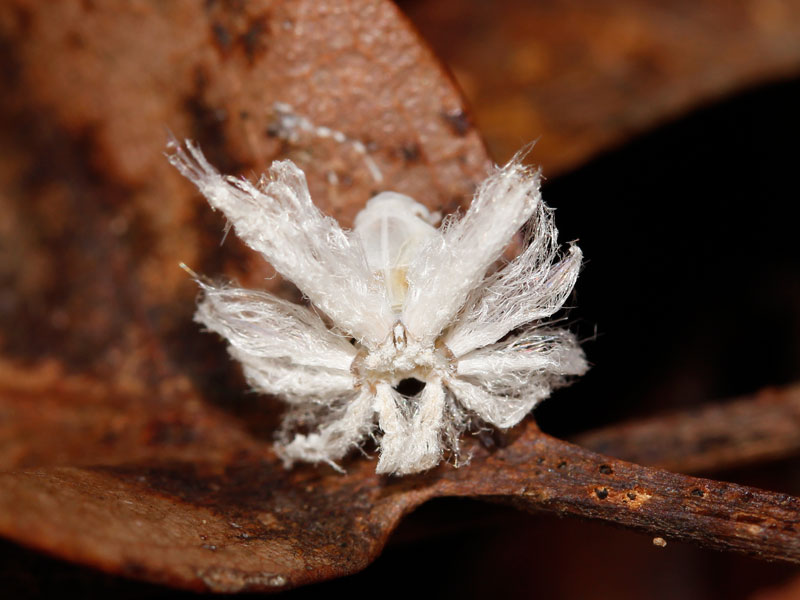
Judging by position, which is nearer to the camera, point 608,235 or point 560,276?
point 560,276

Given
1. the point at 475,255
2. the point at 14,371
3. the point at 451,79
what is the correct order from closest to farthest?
the point at 475,255 → the point at 451,79 → the point at 14,371

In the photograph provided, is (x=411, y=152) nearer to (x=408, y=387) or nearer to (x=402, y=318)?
(x=402, y=318)

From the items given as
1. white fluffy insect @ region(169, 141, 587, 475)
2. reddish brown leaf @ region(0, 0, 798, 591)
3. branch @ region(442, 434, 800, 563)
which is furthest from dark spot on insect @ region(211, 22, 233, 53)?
branch @ region(442, 434, 800, 563)

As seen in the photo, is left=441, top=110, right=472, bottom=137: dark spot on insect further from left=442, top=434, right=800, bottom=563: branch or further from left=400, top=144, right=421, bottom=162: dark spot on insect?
left=442, top=434, right=800, bottom=563: branch

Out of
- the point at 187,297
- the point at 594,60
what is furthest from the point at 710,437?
the point at 187,297

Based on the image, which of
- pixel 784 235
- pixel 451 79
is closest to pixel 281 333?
pixel 451 79

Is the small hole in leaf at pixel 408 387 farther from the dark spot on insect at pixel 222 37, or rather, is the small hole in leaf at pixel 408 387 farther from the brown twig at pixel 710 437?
the dark spot on insect at pixel 222 37

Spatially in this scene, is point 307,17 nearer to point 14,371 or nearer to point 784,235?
point 14,371
